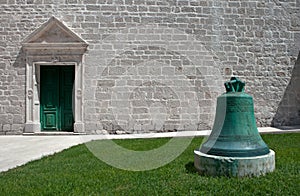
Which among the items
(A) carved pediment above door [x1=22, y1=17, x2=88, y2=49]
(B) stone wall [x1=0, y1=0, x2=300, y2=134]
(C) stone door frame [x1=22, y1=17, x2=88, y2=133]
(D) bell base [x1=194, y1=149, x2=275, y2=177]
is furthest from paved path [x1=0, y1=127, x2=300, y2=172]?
(D) bell base [x1=194, y1=149, x2=275, y2=177]

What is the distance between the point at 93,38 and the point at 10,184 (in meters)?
6.58

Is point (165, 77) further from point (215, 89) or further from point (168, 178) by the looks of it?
point (168, 178)

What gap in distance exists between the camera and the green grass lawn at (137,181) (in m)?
3.37

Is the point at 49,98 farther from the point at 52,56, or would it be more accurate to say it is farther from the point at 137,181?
the point at 137,181

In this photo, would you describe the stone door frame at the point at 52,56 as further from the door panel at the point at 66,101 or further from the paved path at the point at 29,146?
the paved path at the point at 29,146

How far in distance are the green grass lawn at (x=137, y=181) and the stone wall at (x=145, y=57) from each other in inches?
190

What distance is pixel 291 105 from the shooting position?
10398 mm

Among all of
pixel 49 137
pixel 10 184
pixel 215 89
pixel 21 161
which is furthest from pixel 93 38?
pixel 10 184

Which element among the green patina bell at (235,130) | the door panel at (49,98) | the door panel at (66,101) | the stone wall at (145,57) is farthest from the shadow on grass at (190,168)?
the door panel at (49,98)

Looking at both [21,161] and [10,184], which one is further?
[21,161]

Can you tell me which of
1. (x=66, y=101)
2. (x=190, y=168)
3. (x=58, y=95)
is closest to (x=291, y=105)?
(x=66, y=101)

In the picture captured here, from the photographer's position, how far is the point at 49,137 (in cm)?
920

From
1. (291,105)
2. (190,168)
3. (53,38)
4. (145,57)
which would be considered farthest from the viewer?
(291,105)

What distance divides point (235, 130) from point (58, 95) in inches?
284
